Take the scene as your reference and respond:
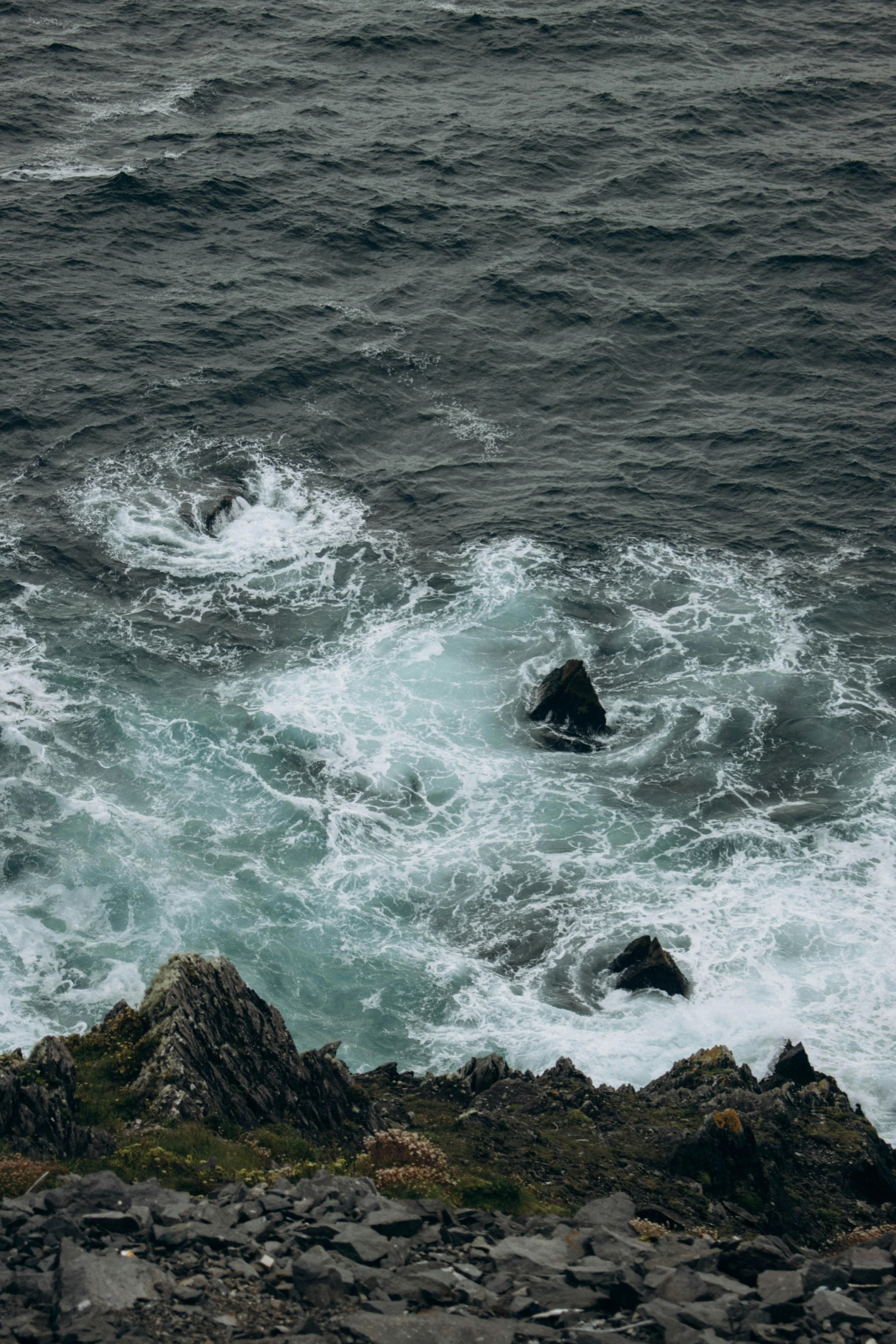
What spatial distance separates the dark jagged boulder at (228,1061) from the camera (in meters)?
33.0

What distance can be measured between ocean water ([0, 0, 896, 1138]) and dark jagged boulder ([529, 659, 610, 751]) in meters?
0.98

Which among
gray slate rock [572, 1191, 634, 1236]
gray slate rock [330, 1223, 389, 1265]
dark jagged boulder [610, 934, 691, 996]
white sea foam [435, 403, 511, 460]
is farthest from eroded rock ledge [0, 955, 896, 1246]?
white sea foam [435, 403, 511, 460]

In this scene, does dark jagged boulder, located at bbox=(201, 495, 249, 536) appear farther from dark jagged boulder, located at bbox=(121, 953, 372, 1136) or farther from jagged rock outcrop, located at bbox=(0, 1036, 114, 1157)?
jagged rock outcrop, located at bbox=(0, 1036, 114, 1157)

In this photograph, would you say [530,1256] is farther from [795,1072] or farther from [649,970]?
[649,970]

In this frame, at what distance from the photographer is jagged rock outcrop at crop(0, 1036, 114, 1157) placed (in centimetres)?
→ 2962

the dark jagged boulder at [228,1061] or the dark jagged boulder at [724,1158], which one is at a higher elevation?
the dark jagged boulder at [228,1061]

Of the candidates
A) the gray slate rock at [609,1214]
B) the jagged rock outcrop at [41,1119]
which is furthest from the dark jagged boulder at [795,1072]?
the jagged rock outcrop at [41,1119]

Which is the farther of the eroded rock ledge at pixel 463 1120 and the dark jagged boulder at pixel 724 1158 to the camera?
the dark jagged boulder at pixel 724 1158

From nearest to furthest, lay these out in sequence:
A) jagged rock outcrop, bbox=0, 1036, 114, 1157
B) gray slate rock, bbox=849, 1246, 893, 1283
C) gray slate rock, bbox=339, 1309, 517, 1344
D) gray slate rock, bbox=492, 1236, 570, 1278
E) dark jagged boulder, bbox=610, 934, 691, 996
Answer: gray slate rock, bbox=339, 1309, 517, 1344
gray slate rock, bbox=492, 1236, 570, 1278
gray slate rock, bbox=849, 1246, 893, 1283
jagged rock outcrop, bbox=0, 1036, 114, 1157
dark jagged boulder, bbox=610, 934, 691, 996

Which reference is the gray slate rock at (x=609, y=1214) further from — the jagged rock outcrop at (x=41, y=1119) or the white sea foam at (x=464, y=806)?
the white sea foam at (x=464, y=806)

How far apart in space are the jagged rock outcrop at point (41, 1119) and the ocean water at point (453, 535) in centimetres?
1173

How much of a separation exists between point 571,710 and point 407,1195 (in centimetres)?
3006

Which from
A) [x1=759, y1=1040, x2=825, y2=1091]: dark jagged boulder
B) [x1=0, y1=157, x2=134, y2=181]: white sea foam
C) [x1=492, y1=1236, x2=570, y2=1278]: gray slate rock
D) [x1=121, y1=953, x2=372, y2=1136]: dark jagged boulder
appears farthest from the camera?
[x1=0, y1=157, x2=134, y2=181]: white sea foam

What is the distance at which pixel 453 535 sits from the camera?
225 feet
